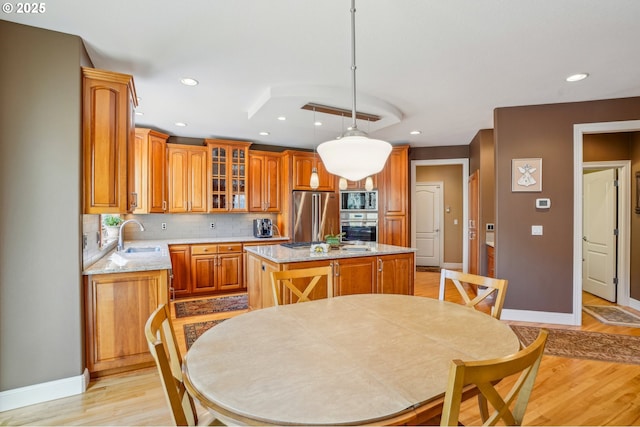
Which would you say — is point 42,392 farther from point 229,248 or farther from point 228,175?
point 228,175

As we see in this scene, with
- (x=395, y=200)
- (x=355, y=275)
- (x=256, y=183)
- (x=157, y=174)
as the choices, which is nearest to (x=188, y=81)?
(x=157, y=174)

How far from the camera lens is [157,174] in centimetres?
468

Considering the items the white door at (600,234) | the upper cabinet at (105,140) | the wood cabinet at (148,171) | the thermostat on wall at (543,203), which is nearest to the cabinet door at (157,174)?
the wood cabinet at (148,171)

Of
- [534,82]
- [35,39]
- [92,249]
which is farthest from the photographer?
[534,82]

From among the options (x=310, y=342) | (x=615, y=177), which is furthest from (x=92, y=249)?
(x=615, y=177)

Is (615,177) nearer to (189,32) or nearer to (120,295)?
(189,32)

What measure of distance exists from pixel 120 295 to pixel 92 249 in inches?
27.2

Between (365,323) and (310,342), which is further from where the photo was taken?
(365,323)

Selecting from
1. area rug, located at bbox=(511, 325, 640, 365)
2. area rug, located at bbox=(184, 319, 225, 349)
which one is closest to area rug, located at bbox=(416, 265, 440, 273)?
area rug, located at bbox=(511, 325, 640, 365)

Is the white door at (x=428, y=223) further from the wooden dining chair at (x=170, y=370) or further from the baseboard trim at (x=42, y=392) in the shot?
the wooden dining chair at (x=170, y=370)

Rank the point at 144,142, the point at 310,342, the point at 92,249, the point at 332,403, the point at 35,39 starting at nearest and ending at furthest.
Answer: the point at 332,403 → the point at 310,342 → the point at 35,39 → the point at 92,249 → the point at 144,142

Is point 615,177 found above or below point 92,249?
above

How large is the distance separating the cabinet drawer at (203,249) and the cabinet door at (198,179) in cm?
60

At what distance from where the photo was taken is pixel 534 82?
10.1 feet
